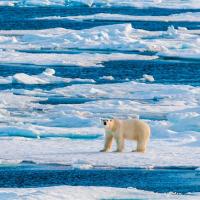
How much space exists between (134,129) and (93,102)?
5368mm

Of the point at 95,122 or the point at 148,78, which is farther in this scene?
the point at 148,78

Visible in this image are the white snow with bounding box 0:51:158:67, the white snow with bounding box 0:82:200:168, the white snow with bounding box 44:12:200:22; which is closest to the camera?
the white snow with bounding box 0:82:200:168

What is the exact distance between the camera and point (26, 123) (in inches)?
568

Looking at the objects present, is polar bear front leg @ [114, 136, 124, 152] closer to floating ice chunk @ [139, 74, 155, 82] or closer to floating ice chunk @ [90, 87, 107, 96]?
floating ice chunk @ [90, 87, 107, 96]

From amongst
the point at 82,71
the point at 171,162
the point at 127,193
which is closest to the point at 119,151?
the point at 171,162

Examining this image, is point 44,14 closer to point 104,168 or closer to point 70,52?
point 70,52

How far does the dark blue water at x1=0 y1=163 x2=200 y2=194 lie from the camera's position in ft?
33.1

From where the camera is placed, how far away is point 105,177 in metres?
10.4

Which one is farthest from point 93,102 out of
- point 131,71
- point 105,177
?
point 105,177

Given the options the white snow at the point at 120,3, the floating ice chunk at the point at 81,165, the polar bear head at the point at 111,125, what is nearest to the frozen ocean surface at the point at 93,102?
the floating ice chunk at the point at 81,165

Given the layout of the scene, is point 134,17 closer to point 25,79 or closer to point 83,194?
point 25,79

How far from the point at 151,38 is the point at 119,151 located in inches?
726

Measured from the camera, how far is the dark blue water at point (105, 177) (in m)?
10.1

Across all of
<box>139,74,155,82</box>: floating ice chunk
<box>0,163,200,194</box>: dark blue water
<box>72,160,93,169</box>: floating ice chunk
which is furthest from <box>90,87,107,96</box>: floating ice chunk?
<box>0,163,200,194</box>: dark blue water
